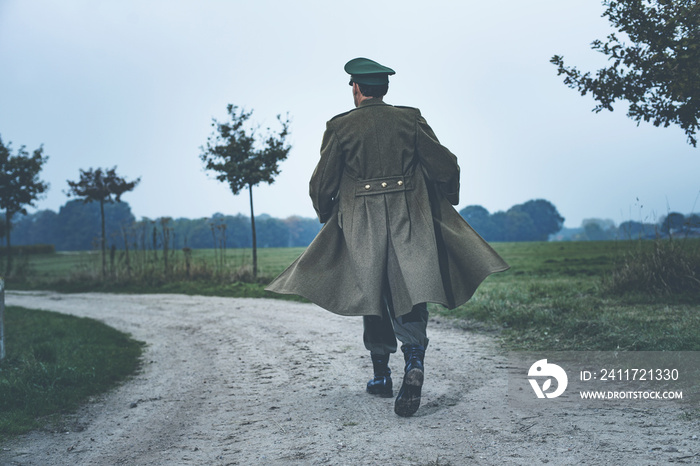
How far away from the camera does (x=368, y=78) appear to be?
3852 millimetres

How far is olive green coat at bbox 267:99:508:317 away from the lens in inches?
146

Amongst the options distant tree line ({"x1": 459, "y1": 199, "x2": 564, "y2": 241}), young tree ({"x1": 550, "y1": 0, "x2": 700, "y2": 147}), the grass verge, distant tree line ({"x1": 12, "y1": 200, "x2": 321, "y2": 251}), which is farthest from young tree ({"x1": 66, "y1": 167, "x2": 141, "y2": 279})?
distant tree line ({"x1": 459, "y1": 199, "x2": 564, "y2": 241})

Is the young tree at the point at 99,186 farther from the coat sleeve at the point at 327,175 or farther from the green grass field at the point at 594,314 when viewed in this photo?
the coat sleeve at the point at 327,175

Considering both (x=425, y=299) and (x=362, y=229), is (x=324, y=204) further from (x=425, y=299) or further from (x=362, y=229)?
(x=425, y=299)

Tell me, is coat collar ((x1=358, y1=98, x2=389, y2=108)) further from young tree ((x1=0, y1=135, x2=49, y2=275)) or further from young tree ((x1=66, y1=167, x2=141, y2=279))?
young tree ((x1=0, y1=135, x2=49, y2=275))

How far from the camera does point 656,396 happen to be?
371 centimetres

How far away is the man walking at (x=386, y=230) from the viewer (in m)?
3.69

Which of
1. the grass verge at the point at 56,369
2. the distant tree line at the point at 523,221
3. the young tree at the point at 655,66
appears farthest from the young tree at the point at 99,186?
the distant tree line at the point at 523,221

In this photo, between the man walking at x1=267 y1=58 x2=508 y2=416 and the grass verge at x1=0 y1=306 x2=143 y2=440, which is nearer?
the man walking at x1=267 y1=58 x2=508 y2=416

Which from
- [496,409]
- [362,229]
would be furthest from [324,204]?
[496,409]

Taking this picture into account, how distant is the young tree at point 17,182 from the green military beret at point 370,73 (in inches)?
1083

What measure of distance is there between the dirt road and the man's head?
2.25 metres

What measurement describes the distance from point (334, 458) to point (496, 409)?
4.17 feet

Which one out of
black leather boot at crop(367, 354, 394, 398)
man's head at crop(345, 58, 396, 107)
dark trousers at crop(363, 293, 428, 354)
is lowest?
black leather boot at crop(367, 354, 394, 398)
